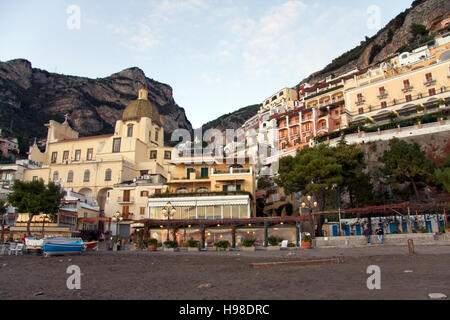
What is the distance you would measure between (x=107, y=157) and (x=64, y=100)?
6185 centimetres

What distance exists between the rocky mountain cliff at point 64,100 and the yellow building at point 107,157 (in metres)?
35.5

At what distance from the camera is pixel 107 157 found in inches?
2255

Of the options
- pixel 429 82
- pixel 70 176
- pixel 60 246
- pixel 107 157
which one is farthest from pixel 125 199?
pixel 429 82

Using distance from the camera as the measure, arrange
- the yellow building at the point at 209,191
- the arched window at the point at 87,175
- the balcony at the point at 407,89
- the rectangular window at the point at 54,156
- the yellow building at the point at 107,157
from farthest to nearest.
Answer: the rectangular window at the point at 54,156 → the arched window at the point at 87,175 → the yellow building at the point at 107,157 → the balcony at the point at 407,89 → the yellow building at the point at 209,191

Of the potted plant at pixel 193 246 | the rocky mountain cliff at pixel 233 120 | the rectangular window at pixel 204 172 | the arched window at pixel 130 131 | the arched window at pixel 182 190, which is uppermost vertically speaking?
the rocky mountain cliff at pixel 233 120

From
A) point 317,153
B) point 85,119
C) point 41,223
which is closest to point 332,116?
point 317,153

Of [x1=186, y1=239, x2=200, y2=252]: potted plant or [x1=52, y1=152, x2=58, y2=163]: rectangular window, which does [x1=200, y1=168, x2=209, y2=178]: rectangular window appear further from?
[x1=52, y1=152, x2=58, y2=163]: rectangular window

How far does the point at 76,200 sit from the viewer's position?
152 feet

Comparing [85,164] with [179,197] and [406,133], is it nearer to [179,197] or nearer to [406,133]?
[179,197]

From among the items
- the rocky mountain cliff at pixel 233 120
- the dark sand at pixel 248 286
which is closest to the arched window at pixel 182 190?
the dark sand at pixel 248 286

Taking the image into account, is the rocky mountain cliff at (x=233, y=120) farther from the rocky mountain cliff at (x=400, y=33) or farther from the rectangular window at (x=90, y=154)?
the rectangular window at (x=90, y=154)

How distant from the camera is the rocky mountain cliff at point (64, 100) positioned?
3959 inches

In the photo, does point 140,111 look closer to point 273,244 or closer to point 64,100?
point 273,244

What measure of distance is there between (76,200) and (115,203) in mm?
5039
